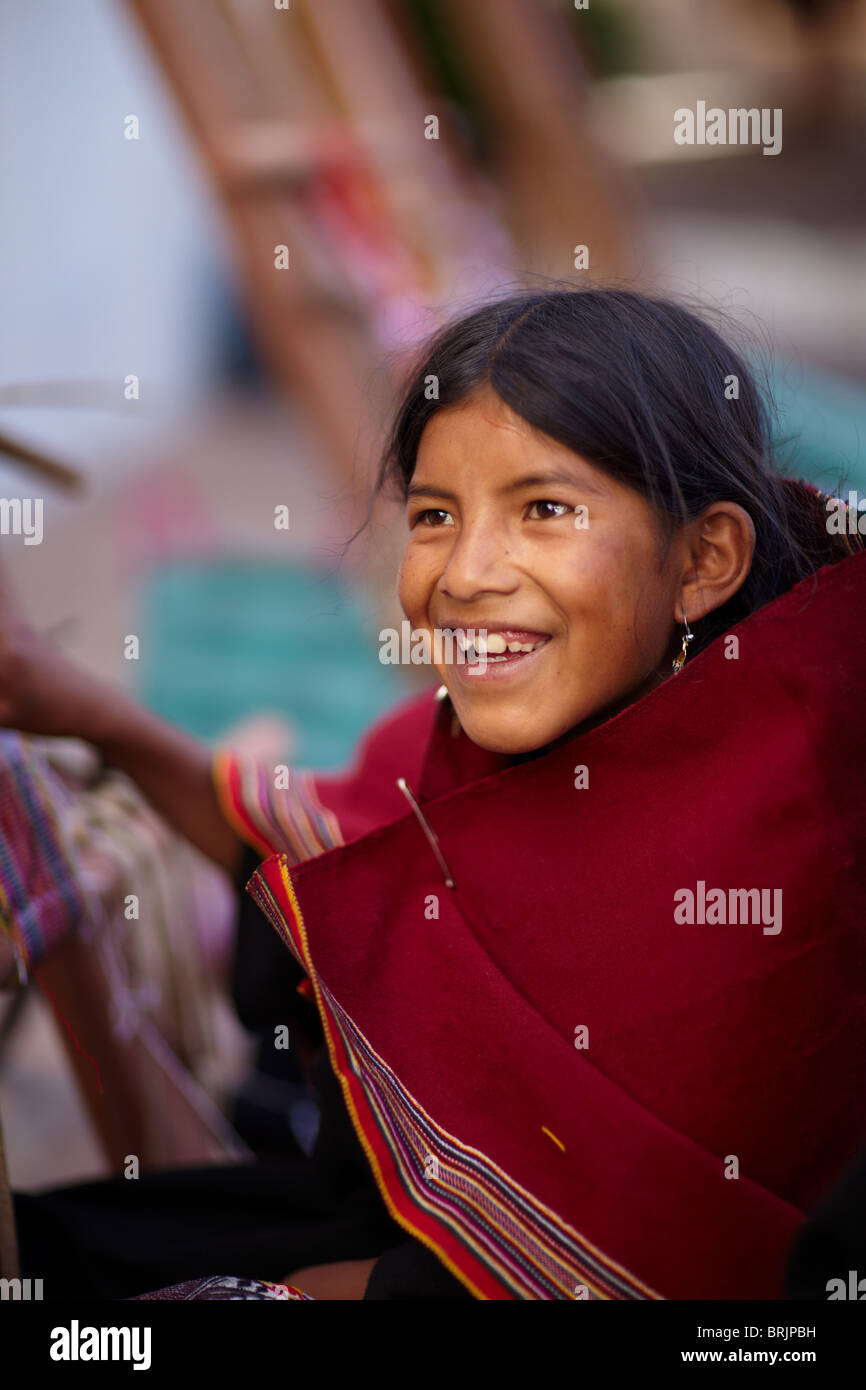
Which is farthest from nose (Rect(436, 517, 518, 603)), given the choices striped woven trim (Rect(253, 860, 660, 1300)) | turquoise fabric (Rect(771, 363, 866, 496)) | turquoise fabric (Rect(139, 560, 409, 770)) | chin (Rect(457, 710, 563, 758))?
turquoise fabric (Rect(139, 560, 409, 770))

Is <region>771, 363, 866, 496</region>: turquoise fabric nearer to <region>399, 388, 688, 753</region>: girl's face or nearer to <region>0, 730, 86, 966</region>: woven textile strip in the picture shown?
<region>399, 388, 688, 753</region>: girl's face

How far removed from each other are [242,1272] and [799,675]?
2.55 ft

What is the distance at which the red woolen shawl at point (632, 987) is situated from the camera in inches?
35.6

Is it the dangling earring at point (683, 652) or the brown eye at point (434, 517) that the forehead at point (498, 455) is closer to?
the brown eye at point (434, 517)

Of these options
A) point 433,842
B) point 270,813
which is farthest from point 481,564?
point 270,813

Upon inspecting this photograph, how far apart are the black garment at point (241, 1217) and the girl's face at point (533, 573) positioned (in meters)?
0.42

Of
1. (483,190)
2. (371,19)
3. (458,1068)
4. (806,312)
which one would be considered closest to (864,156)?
(806,312)

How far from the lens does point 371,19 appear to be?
3338 mm

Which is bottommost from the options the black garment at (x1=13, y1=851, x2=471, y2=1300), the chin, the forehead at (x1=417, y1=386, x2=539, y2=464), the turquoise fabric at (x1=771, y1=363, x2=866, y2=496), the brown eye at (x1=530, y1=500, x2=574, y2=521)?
the black garment at (x1=13, y1=851, x2=471, y2=1300)

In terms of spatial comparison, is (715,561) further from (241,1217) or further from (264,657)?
(264,657)

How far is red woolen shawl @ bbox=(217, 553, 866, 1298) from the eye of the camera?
2.97 ft

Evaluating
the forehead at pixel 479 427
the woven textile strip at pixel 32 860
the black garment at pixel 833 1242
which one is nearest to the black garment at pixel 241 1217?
the woven textile strip at pixel 32 860

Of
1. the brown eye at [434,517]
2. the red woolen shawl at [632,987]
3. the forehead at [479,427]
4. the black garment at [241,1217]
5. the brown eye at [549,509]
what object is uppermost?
the forehead at [479,427]

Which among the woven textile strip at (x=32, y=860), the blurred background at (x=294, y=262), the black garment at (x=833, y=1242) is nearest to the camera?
the black garment at (x=833, y=1242)
